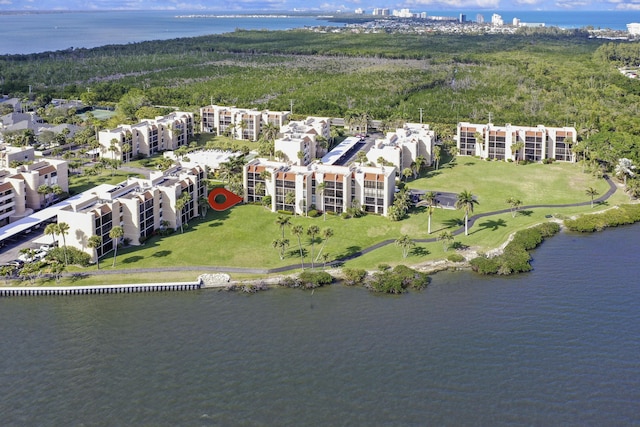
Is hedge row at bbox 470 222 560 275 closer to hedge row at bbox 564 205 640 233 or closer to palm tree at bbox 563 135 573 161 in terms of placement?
hedge row at bbox 564 205 640 233

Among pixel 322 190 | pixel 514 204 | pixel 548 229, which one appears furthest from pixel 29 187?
pixel 548 229

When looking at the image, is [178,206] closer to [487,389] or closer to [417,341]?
[417,341]

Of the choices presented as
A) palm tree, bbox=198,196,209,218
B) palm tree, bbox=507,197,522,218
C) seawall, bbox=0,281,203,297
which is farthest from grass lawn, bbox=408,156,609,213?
seawall, bbox=0,281,203,297

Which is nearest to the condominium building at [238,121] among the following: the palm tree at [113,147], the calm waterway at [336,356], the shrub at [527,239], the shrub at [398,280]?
the palm tree at [113,147]

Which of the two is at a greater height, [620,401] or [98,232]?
[98,232]

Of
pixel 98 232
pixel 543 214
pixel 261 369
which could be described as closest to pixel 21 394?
pixel 261 369

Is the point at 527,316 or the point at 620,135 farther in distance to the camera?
the point at 620,135

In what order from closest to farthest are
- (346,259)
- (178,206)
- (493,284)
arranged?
1. (493,284)
2. (346,259)
3. (178,206)
